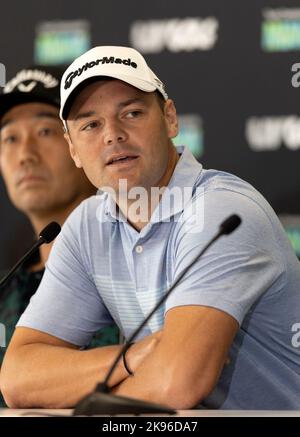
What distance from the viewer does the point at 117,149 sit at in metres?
1.70

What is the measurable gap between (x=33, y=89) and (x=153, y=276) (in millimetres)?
866

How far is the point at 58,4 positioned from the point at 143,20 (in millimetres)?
262

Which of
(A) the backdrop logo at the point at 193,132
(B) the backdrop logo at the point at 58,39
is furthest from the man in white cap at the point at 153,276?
(B) the backdrop logo at the point at 58,39

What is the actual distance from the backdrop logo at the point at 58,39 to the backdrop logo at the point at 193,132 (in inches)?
14.7

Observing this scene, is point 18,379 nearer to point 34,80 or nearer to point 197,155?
point 34,80

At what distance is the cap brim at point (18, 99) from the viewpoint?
2.37 meters

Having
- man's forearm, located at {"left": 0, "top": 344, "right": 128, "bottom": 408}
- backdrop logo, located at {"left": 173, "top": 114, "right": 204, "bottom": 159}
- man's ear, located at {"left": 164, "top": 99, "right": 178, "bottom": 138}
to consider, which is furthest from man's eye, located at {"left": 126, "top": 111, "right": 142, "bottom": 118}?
backdrop logo, located at {"left": 173, "top": 114, "right": 204, "bottom": 159}

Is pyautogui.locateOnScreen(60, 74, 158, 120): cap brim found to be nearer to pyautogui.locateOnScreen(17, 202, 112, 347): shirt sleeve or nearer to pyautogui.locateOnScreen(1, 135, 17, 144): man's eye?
pyautogui.locateOnScreen(17, 202, 112, 347): shirt sleeve

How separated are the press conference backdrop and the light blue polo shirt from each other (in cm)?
80

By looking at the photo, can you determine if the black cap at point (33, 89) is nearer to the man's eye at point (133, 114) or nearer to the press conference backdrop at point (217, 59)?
the press conference backdrop at point (217, 59)

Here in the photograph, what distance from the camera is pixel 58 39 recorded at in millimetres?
2711

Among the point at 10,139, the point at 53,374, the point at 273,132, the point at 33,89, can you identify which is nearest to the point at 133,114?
the point at 53,374

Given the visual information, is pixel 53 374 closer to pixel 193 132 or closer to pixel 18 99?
pixel 18 99

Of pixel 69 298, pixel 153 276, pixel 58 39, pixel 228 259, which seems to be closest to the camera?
pixel 228 259
